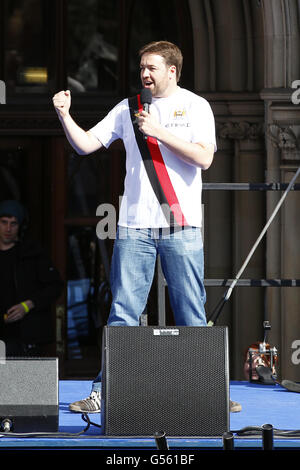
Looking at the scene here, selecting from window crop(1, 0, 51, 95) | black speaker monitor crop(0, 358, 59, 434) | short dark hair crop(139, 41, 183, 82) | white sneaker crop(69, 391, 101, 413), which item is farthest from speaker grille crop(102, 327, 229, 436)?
window crop(1, 0, 51, 95)

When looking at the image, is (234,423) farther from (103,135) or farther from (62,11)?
(62,11)

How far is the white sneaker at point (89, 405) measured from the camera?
4.93m

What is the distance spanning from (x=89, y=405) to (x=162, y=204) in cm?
91

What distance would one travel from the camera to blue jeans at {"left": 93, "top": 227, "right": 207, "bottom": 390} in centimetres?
485

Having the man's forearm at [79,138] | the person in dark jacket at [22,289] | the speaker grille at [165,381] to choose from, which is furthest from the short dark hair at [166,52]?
the person in dark jacket at [22,289]

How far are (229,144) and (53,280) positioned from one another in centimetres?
170

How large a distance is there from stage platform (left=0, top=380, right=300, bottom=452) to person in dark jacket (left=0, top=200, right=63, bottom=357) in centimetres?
186

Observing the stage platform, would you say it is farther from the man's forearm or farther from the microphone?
the microphone

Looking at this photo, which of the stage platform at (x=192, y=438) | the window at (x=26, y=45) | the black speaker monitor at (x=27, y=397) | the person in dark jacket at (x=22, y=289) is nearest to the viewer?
the stage platform at (x=192, y=438)

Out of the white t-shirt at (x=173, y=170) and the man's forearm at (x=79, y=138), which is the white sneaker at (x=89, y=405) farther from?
the man's forearm at (x=79, y=138)

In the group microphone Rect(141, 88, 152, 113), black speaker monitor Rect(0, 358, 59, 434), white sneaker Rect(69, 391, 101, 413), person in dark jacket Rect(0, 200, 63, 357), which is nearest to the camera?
black speaker monitor Rect(0, 358, 59, 434)

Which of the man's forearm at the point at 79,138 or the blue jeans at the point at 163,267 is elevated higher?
the man's forearm at the point at 79,138

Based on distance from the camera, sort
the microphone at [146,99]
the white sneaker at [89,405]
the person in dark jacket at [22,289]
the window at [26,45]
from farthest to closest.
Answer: the window at [26,45] < the person in dark jacket at [22,289] < the white sneaker at [89,405] < the microphone at [146,99]
